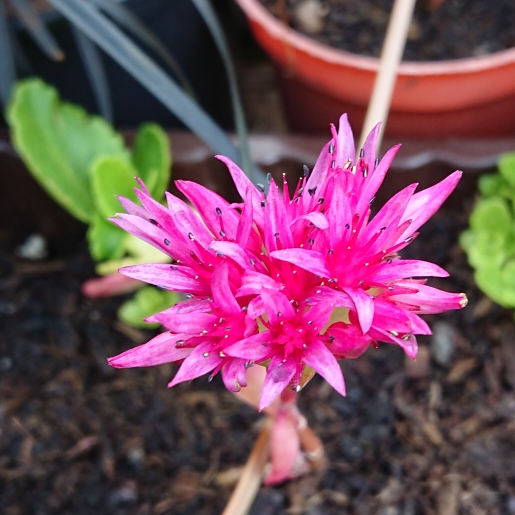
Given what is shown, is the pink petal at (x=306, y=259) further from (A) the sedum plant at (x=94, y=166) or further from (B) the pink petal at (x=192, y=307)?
(A) the sedum plant at (x=94, y=166)

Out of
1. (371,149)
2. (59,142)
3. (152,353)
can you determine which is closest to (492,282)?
(371,149)

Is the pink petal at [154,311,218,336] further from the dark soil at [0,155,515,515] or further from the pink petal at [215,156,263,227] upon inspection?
the dark soil at [0,155,515,515]

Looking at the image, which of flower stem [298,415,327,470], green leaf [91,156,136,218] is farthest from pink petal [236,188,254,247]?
green leaf [91,156,136,218]

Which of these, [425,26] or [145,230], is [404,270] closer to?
[145,230]

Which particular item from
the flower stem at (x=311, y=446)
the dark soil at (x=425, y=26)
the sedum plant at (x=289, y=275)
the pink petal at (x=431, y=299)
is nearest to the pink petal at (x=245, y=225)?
the sedum plant at (x=289, y=275)

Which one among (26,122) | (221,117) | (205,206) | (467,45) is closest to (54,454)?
(26,122)

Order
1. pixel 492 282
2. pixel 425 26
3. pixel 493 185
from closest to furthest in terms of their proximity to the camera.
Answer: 1. pixel 492 282
2. pixel 493 185
3. pixel 425 26

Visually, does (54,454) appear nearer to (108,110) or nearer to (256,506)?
(256,506)
